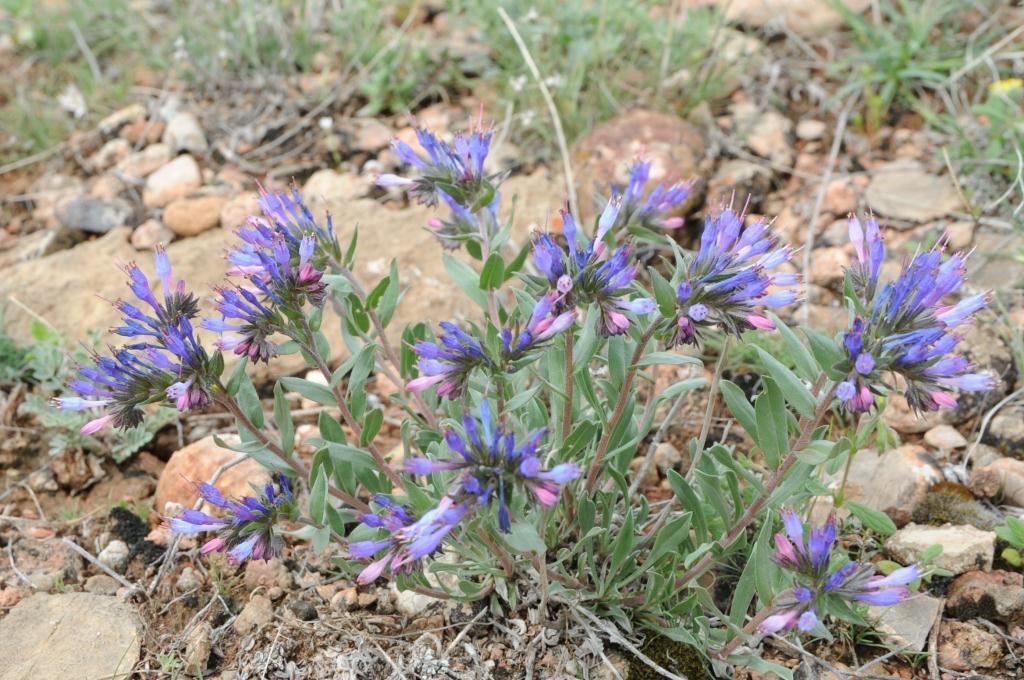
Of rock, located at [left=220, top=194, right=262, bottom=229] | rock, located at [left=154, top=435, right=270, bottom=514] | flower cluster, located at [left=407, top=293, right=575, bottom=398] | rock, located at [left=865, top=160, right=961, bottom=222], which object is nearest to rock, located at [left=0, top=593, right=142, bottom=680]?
rock, located at [left=154, top=435, right=270, bottom=514]

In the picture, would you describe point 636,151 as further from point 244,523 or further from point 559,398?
point 244,523

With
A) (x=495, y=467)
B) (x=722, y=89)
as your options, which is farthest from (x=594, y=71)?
(x=495, y=467)

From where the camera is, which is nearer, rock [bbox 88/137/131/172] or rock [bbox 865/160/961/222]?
rock [bbox 865/160/961/222]

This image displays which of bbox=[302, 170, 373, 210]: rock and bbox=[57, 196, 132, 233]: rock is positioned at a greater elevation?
bbox=[302, 170, 373, 210]: rock

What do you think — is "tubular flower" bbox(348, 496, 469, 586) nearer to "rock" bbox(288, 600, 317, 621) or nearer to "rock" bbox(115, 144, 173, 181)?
"rock" bbox(288, 600, 317, 621)

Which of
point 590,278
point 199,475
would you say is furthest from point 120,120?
point 590,278

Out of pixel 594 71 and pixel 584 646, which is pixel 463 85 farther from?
pixel 584 646
